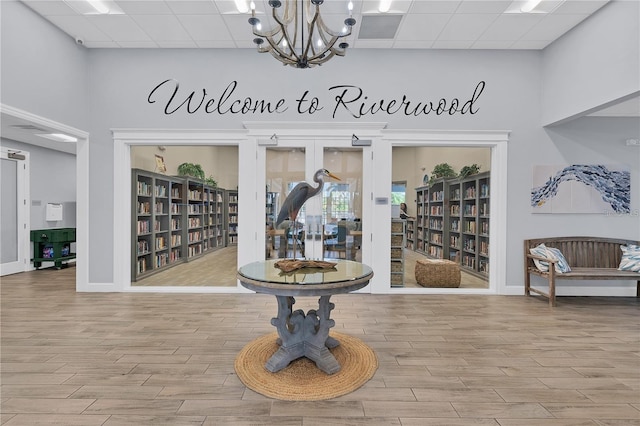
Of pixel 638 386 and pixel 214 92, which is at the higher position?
pixel 214 92

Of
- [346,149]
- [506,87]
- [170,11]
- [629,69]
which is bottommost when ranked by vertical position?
[346,149]

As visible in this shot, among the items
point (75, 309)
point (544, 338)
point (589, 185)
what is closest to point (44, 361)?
point (75, 309)

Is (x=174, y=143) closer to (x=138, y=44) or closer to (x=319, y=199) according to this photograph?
(x=138, y=44)

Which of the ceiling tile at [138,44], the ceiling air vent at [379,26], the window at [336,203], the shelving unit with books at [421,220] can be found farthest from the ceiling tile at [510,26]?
the ceiling tile at [138,44]

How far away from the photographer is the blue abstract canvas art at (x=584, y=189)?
4.99 metres

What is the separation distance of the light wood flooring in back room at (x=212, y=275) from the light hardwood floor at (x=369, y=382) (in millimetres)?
1087

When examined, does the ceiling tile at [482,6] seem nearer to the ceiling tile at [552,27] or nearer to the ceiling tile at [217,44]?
the ceiling tile at [552,27]

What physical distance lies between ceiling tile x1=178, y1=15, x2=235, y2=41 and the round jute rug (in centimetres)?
404

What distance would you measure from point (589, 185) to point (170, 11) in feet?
20.9

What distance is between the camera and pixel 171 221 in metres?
7.50

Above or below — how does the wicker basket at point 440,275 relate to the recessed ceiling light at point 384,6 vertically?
below

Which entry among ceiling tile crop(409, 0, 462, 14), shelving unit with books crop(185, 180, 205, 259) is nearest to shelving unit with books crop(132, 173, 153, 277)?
shelving unit with books crop(185, 180, 205, 259)

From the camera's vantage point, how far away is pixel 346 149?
514cm

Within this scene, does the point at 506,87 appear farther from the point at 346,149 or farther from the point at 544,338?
the point at 544,338
